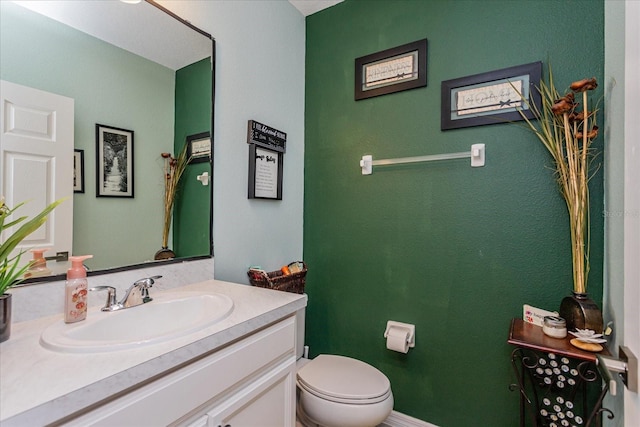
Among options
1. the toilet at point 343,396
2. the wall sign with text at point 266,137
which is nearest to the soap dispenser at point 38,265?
the toilet at point 343,396

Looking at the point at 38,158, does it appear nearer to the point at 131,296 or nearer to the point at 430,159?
the point at 131,296

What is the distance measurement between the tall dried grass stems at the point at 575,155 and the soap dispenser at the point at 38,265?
1.84 m

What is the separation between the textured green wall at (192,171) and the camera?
1.32 metres

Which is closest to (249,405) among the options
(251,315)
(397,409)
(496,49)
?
(251,315)

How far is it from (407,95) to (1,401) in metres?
1.83

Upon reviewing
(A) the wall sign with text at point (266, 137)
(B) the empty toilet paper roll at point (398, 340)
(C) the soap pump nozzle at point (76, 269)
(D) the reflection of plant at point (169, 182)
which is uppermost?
(A) the wall sign with text at point (266, 137)

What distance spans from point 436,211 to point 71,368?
152 cm

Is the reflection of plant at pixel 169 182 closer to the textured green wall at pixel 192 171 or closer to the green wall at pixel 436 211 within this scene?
the textured green wall at pixel 192 171

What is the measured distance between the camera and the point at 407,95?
169 cm

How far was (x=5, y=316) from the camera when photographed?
74 cm

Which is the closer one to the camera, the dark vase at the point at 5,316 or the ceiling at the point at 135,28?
the dark vase at the point at 5,316

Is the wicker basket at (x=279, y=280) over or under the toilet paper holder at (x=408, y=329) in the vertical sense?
over

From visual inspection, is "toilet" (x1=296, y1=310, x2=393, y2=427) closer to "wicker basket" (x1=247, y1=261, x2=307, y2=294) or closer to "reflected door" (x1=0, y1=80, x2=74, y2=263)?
"wicker basket" (x1=247, y1=261, x2=307, y2=294)

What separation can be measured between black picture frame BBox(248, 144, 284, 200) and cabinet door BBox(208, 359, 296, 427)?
0.92 metres
